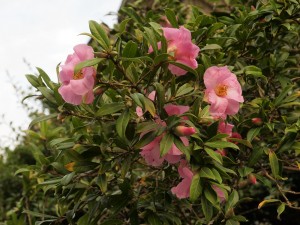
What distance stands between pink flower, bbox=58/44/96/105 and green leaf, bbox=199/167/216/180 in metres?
0.40

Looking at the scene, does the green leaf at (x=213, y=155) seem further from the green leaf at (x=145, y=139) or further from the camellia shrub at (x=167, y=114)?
the green leaf at (x=145, y=139)

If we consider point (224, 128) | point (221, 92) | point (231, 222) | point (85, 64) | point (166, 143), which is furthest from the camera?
point (231, 222)

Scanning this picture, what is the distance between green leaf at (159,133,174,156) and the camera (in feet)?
4.01

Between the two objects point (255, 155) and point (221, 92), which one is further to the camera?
point (255, 155)

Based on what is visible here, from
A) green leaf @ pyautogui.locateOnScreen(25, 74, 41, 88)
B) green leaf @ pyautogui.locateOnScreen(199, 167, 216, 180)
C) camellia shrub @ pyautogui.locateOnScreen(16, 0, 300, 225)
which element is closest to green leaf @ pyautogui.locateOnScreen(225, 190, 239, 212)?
camellia shrub @ pyautogui.locateOnScreen(16, 0, 300, 225)

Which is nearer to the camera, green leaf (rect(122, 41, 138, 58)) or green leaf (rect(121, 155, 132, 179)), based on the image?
green leaf (rect(122, 41, 138, 58))

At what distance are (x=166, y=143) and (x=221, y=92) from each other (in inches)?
10.2

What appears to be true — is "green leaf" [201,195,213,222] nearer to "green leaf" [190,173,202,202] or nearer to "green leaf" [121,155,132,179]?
"green leaf" [190,173,202,202]

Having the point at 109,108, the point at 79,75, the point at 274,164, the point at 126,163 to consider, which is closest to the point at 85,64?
the point at 79,75

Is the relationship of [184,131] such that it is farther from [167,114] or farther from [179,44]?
[179,44]

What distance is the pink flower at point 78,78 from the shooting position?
121 cm

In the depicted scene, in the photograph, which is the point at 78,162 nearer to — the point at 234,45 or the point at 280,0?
the point at 234,45

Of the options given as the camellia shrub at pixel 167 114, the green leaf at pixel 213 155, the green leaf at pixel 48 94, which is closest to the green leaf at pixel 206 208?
the camellia shrub at pixel 167 114

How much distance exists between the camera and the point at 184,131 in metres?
1.23
